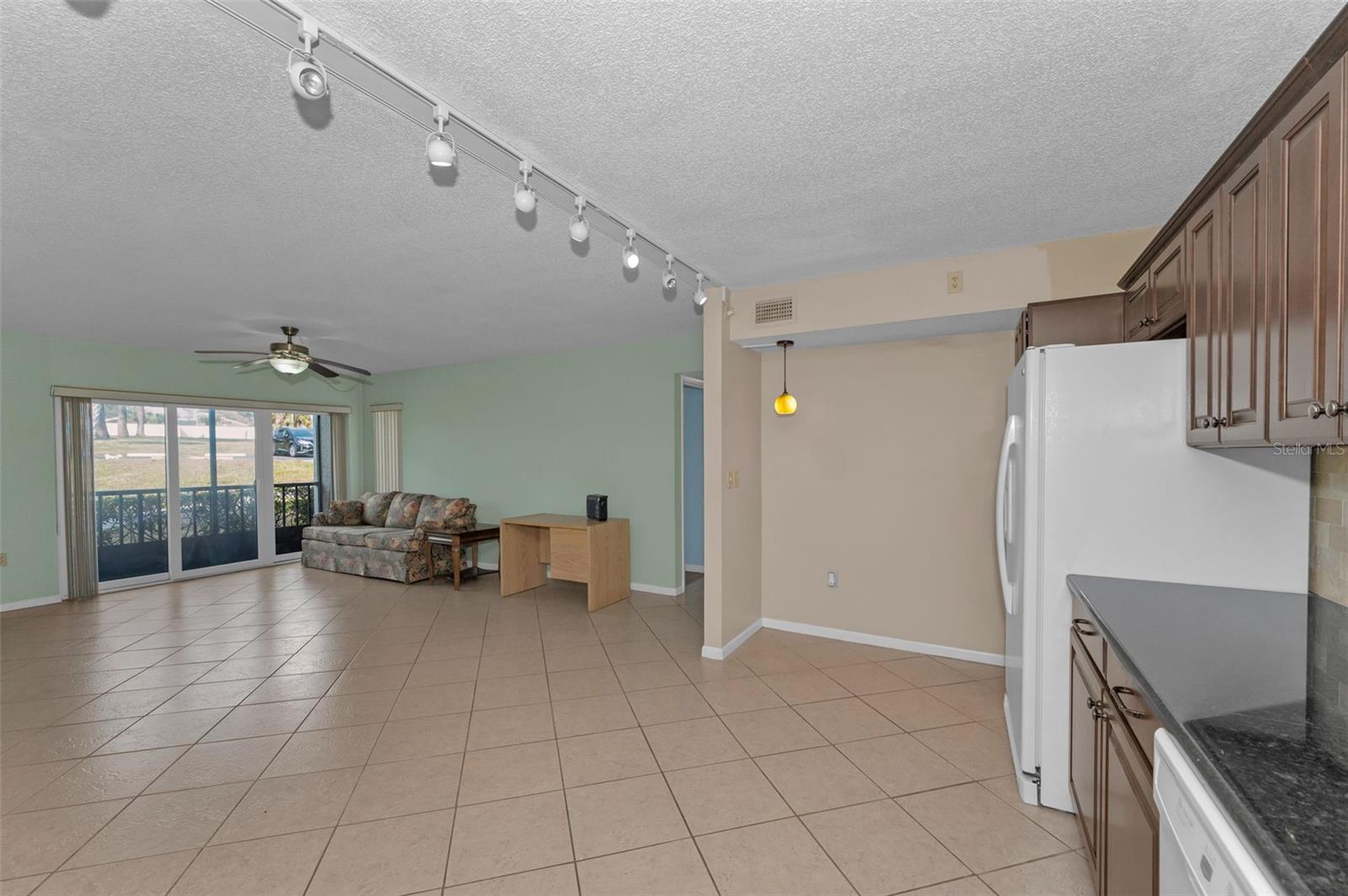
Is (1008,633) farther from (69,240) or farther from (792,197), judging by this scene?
(69,240)

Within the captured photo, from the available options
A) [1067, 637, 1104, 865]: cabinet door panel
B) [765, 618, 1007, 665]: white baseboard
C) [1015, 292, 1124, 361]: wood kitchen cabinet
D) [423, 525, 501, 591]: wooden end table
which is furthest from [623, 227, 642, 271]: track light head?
[423, 525, 501, 591]: wooden end table

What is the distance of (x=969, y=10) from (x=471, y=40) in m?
1.30

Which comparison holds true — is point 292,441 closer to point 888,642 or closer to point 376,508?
point 376,508

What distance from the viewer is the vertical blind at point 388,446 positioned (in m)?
7.35

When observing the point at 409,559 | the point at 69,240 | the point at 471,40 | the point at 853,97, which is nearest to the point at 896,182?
the point at 853,97

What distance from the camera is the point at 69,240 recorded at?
281cm

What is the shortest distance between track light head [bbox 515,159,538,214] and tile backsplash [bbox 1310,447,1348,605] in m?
2.76

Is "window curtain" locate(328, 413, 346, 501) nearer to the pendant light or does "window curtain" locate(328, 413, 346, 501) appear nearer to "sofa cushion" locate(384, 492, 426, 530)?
"sofa cushion" locate(384, 492, 426, 530)

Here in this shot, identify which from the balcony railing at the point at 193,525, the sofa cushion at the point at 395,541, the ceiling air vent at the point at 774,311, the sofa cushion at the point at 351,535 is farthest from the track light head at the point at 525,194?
the balcony railing at the point at 193,525

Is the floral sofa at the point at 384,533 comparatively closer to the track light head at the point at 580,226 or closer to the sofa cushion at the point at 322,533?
the sofa cushion at the point at 322,533

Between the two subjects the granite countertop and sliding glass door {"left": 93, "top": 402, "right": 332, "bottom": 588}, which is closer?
the granite countertop

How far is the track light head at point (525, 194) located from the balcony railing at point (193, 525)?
6372 millimetres

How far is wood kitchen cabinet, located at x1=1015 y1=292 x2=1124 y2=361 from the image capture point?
2.57 metres

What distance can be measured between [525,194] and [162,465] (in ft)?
21.2
